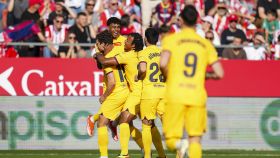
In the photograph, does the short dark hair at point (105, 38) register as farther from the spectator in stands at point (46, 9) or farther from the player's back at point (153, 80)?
the spectator in stands at point (46, 9)

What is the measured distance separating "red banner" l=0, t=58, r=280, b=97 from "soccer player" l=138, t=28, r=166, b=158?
5.34 meters

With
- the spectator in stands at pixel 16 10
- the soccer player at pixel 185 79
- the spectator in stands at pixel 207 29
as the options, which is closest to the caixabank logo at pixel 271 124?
the spectator in stands at pixel 207 29

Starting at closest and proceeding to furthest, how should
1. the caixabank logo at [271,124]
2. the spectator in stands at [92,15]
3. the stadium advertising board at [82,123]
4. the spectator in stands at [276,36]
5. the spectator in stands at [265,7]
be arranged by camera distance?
the stadium advertising board at [82,123]
the caixabank logo at [271,124]
the spectator in stands at [276,36]
the spectator in stands at [92,15]
the spectator in stands at [265,7]

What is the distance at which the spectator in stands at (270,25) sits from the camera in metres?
25.2

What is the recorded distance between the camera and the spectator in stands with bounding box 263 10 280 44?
991 inches

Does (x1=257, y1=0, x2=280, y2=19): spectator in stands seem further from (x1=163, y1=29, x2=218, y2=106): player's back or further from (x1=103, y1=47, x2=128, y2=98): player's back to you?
(x1=163, y1=29, x2=218, y2=106): player's back

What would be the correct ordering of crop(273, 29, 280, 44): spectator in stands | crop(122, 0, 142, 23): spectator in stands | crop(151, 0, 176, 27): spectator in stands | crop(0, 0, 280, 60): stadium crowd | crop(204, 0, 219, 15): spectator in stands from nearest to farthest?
crop(0, 0, 280, 60): stadium crowd < crop(273, 29, 280, 44): spectator in stands < crop(151, 0, 176, 27): spectator in stands < crop(122, 0, 142, 23): spectator in stands < crop(204, 0, 219, 15): spectator in stands

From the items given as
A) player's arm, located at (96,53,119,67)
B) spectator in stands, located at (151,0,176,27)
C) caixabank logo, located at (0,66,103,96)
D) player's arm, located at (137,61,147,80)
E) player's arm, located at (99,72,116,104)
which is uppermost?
spectator in stands, located at (151,0,176,27)

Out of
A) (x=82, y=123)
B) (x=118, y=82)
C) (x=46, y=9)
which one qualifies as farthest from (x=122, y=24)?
(x=118, y=82)

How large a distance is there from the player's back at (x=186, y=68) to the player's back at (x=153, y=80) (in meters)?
4.27

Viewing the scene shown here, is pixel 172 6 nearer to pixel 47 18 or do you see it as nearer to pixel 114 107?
pixel 47 18

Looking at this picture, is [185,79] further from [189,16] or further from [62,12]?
[62,12]

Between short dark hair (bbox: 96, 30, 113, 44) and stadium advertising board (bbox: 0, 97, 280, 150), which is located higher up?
short dark hair (bbox: 96, 30, 113, 44)

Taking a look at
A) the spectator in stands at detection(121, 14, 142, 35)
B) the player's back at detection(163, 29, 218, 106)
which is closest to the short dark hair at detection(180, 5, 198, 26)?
the player's back at detection(163, 29, 218, 106)
